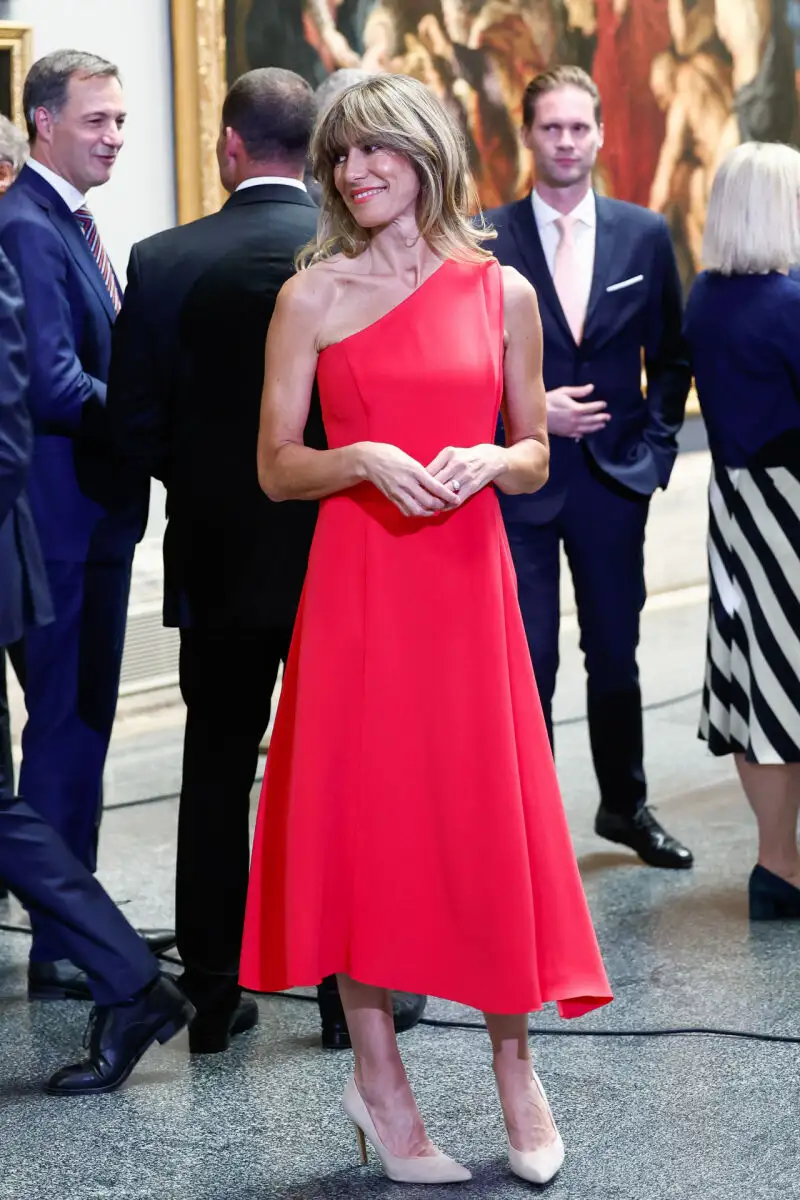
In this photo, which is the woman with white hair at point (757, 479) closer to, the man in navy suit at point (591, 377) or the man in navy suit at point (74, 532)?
the man in navy suit at point (591, 377)

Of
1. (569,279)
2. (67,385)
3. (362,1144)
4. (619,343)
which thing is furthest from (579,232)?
(362,1144)

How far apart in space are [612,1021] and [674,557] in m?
5.23

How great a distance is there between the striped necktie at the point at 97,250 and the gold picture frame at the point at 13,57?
6.25 ft

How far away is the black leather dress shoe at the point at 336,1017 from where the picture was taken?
12.2ft

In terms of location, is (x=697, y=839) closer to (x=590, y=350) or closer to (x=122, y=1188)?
(x=590, y=350)

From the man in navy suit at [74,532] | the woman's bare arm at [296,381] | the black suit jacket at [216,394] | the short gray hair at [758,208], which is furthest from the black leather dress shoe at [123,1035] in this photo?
the short gray hair at [758,208]

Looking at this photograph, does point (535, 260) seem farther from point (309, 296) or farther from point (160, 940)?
point (160, 940)

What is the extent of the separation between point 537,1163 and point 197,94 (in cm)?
467

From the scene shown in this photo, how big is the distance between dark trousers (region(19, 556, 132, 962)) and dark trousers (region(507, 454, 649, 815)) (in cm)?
119

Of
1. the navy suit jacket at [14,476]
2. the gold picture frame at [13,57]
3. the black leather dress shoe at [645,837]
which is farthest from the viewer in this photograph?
the gold picture frame at [13,57]

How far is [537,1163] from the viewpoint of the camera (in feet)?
10.2

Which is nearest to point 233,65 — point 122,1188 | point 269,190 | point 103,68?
point 103,68

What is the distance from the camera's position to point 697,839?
17.2 feet

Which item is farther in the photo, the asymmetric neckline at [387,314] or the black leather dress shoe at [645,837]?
the black leather dress shoe at [645,837]
